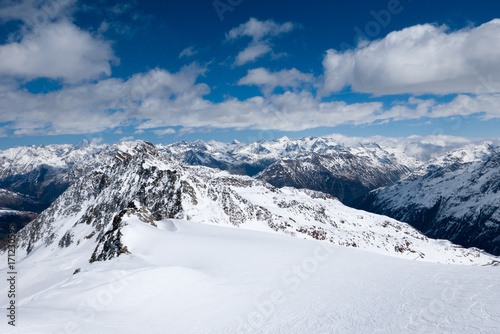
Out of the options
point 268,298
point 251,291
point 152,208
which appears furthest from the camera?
point 152,208

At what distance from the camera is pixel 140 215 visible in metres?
46.1

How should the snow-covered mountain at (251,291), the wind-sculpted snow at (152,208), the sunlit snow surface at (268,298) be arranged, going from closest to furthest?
the sunlit snow surface at (268,298) < the snow-covered mountain at (251,291) < the wind-sculpted snow at (152,208)

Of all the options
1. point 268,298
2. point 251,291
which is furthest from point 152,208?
point 268,298

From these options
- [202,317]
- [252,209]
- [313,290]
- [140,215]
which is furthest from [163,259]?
[252,209]

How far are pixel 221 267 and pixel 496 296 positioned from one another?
61.4 ft

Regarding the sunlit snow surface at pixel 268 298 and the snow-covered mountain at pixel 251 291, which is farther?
the snow-covered mountain at pixel 251 291

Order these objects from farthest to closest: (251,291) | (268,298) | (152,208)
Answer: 1. (152,208)
2. (251,291)
3. (268,298)

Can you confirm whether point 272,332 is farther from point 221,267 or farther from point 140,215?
point 140,215

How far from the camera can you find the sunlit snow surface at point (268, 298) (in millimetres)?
12648

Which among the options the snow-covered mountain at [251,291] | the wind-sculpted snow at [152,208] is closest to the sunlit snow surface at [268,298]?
the snow-covered mountain at [251,291]

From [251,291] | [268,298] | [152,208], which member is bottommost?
[268,298]

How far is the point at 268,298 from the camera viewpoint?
17656 mm

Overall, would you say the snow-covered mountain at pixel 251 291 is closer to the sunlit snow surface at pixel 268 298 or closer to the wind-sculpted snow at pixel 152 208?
the sunlit snow surface at pixel 268 298

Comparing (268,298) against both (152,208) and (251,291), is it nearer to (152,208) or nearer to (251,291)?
(251,291)
